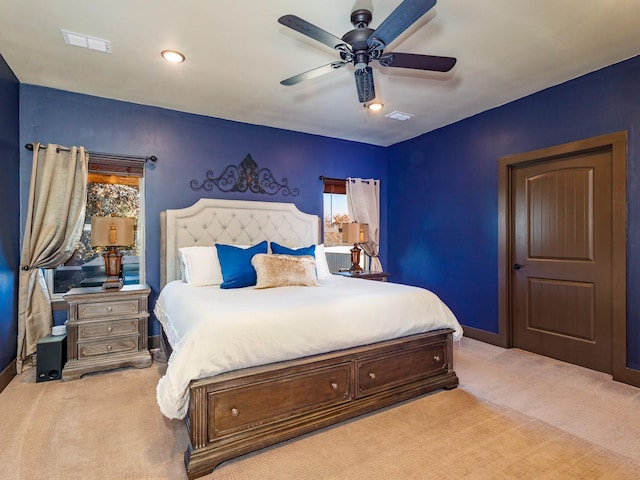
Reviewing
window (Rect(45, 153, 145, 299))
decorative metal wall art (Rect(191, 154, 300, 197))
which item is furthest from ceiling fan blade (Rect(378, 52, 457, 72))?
window (Rect(45, 153, 145, 299))

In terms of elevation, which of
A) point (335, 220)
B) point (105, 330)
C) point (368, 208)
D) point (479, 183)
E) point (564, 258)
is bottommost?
point (105, 330)

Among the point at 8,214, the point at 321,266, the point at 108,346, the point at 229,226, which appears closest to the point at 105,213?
the point at 8,214

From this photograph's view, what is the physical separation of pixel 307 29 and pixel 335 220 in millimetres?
3402

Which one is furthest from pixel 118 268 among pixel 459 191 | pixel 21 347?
pixel 459 191

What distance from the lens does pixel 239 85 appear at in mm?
3381

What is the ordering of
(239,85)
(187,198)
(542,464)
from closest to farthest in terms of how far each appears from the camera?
(542,464) < (239,85) < (187,198)

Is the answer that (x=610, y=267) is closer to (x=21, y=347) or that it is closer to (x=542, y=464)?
(x=542, y=464)

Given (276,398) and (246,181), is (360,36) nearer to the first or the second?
(276,398)

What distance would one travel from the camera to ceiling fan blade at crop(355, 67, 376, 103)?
2.38 metres

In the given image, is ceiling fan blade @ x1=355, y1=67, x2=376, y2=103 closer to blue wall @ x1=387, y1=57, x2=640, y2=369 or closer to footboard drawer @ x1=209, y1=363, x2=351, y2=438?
footboard drawer @ x1=209, y1=363, x2=351, y2=438

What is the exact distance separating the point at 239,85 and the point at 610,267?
389cm

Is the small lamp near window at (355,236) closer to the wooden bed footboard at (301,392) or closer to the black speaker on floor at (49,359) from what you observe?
the wooden bed footboard at (301,392)

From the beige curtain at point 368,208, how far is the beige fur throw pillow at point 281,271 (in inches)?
82.9

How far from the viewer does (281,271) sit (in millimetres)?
3240
